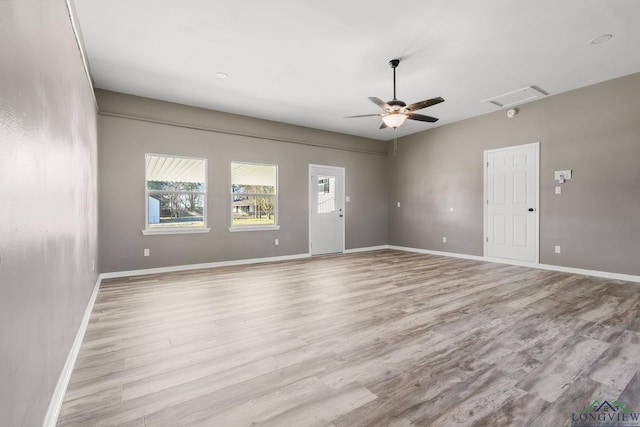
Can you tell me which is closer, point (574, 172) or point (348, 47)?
point (348, 47)

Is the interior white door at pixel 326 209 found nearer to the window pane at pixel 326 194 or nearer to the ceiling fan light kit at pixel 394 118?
the window pane at pixel 326 194

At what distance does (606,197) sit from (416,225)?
367 cm

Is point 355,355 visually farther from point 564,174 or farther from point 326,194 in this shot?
point 326,194

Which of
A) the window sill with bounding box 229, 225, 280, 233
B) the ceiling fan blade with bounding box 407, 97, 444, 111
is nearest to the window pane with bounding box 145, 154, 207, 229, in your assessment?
the window sill with bounding box 229, 225, 280, 233

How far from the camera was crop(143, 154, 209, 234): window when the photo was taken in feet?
17.0

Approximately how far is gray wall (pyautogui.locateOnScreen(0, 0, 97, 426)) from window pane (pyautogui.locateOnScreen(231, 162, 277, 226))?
372cm

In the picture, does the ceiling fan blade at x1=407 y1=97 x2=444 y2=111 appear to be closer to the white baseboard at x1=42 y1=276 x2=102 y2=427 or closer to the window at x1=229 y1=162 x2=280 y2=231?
the window at x1=229 y1=162 x2=280 y2=231

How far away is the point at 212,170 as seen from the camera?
18.7ft

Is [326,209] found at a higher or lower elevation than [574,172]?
lower

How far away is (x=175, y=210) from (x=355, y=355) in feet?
14.4

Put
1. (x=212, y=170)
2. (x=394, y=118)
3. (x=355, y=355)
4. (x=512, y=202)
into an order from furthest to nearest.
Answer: (x=512, y=202) → (x=212, y=170) → (x=394, y=118) → (x=355, y=355)

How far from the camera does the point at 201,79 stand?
4.42 m

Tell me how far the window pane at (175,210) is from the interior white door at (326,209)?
8.14 feet

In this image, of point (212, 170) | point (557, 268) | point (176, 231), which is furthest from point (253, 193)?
point (557, 268)
